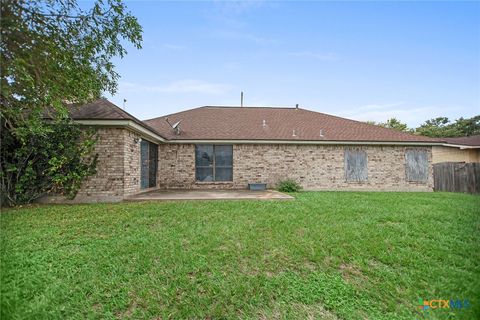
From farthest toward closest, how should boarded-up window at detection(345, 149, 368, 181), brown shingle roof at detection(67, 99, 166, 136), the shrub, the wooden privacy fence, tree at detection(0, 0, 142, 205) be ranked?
1. boarded-up window at detection(345, 149, 368, 181)
2. the wooden privacy fence
3. the shrub
4. brown shingle roof at detection(67, 99, 166, 136)
5. tree at detection(0, 0, 142, 205)

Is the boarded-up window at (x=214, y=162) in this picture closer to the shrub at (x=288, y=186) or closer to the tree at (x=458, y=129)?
the shrub at (x=288, y=186)

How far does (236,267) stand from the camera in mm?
3102

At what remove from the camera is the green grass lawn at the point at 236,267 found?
7.74 feet

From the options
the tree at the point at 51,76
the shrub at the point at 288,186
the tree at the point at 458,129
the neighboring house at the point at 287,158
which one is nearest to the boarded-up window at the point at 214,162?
the neighboring house at the point at 287,158

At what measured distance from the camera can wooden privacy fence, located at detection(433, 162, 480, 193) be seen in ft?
35.8

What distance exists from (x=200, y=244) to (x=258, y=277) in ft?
4.35

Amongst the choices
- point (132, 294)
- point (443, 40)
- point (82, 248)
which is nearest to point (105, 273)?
point (132, 294)

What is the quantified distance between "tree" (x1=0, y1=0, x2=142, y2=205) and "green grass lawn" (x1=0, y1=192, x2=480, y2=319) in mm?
2145

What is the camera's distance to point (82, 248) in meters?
3.67

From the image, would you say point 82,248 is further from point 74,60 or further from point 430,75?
point 430,75

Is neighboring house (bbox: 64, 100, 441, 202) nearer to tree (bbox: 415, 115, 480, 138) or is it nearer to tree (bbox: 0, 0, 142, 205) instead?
tree (bbox: 0, 0, 142, 205)

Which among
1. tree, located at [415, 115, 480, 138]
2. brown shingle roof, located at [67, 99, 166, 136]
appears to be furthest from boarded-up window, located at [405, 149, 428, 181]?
tree, located at [415, 115, 480, 138]

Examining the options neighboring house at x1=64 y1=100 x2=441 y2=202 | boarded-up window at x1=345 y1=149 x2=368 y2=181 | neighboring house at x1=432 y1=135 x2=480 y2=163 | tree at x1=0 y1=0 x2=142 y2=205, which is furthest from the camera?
neighboring house at x1=432 y1=135 x2=480 y2=163

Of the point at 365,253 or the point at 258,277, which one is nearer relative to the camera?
the point at 258,277
